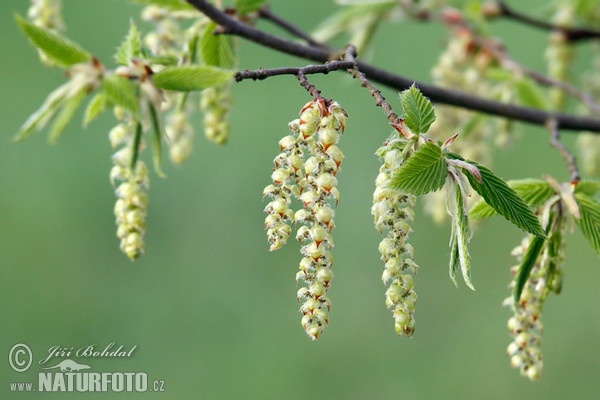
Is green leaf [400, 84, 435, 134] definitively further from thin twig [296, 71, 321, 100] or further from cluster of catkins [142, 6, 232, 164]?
cluster of catkins [142, 6, 232, 164]

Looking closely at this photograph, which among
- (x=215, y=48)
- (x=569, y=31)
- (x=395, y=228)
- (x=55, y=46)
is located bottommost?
(x=395, y=228)

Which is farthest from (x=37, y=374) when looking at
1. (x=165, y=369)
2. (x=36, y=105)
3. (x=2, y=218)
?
(x=36, y=105)

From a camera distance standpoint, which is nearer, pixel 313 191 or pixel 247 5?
pixel 313 191

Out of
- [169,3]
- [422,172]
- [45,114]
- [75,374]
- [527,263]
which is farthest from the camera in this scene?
[75,374]

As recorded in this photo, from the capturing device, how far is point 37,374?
138 inches

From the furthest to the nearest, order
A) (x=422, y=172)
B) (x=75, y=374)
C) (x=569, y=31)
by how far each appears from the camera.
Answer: (x=75, y=374)
(x=569, y=31)
(x=422, y=172)

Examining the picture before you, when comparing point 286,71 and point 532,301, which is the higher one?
point 286,71

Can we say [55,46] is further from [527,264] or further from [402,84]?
[527,264]

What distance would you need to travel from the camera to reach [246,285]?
4.30m

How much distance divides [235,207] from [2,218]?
1311 mm

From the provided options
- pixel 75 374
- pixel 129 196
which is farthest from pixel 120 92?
pixel 75 374

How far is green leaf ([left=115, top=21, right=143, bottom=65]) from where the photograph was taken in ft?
4.87

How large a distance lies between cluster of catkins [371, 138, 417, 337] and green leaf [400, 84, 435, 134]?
0.04 metres

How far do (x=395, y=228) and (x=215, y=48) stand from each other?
0.72 metres
